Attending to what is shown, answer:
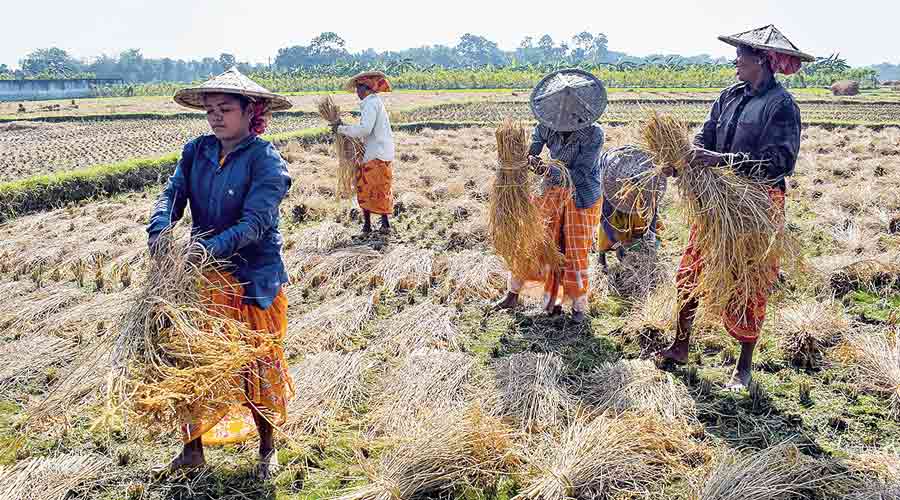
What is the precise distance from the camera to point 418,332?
146 inches

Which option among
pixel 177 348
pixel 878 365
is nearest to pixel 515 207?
pixel 878 365

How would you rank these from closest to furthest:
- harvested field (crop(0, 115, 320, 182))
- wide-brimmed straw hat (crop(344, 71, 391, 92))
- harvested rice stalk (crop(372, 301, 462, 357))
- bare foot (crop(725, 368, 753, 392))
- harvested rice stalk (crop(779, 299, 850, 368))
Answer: bare foot (crop(725, 368, 753, 392)), harvested rice stalk (crop(779, 299, 850, 368)), harvested rice stalk (crop(372, 301, 462, 357)), wide-brimmed straw hat (crop(344, 71, 391, 92)), harvested field (crop(0, 115, 320, 182))

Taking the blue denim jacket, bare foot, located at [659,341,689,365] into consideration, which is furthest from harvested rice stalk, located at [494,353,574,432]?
the blue denim jacket

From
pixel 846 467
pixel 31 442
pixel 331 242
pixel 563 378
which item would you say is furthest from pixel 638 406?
pixel 331 242

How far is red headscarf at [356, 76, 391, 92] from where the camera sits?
18.1 ft

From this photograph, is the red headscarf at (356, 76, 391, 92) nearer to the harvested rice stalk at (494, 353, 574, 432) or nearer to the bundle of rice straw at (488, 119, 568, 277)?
the bundle of rice straw at (488, 119, 568, 277)

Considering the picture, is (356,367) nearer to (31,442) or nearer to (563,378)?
(563,378)

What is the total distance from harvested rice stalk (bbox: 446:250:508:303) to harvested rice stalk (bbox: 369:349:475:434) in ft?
3.19

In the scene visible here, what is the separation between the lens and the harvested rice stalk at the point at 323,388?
283 centimetres

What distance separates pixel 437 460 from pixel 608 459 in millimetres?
676

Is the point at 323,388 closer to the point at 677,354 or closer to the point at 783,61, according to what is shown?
the point at 677,354

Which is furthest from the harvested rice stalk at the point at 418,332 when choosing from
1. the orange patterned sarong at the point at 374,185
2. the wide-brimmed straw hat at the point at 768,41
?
the wide-brimmed straw hat at the point at 768,41

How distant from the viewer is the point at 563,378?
3.23 meters

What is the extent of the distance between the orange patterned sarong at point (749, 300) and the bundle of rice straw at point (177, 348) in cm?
212
